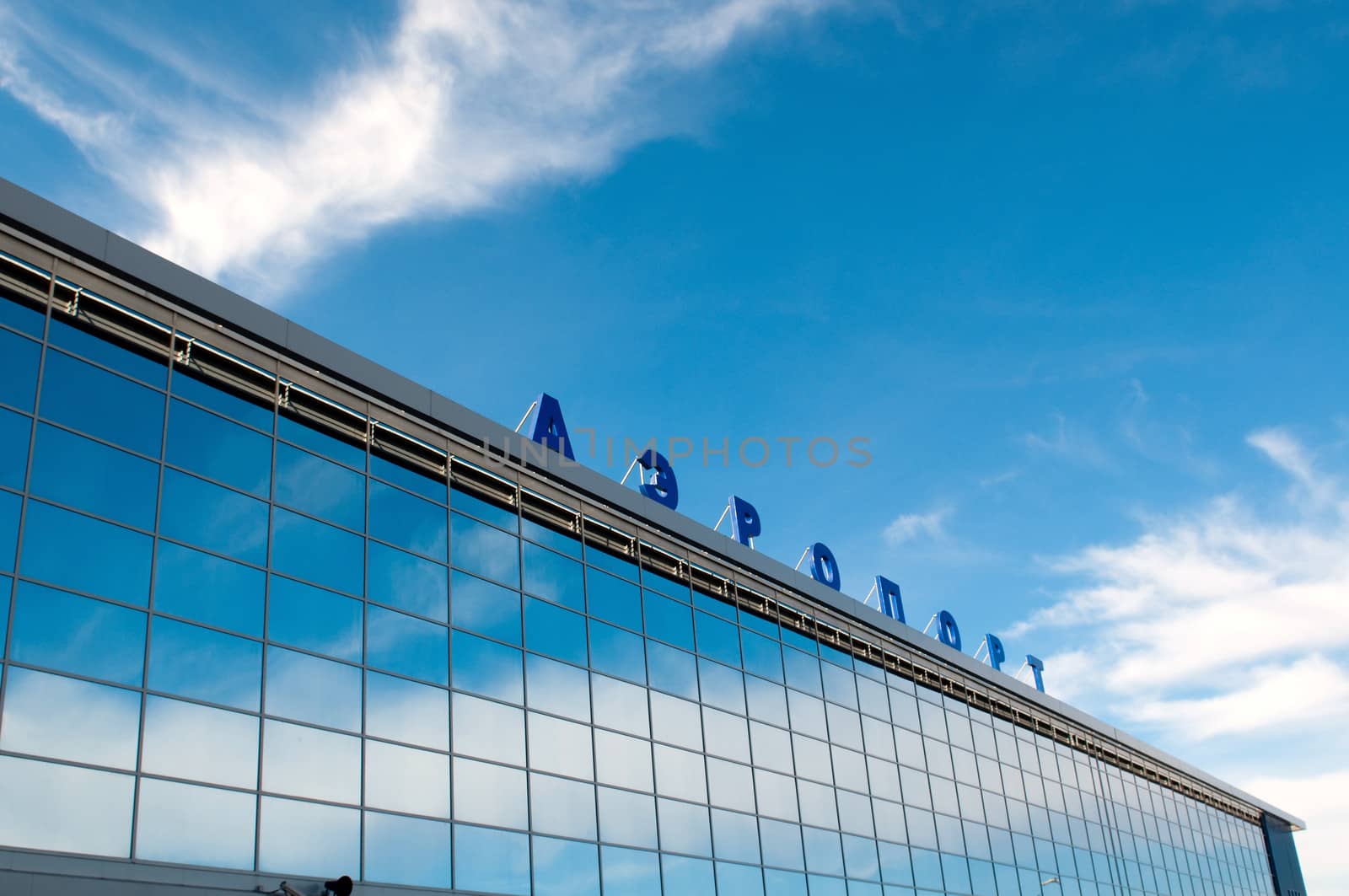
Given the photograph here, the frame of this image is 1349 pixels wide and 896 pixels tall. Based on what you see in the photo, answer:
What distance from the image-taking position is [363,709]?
77.8 ft

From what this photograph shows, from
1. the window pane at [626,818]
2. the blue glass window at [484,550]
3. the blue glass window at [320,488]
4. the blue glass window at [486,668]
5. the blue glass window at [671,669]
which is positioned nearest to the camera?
the blue glass window at [320,488]

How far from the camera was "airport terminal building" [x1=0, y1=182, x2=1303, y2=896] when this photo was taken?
764 inches

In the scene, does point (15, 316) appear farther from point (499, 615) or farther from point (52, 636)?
point (499, 615)

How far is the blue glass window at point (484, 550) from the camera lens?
1105 inches

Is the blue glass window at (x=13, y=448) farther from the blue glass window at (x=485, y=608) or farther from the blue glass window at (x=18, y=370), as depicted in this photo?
the blue glass window at (x=485, y=608)

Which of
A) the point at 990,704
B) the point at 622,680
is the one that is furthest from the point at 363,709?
the point at 990,704

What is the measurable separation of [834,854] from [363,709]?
17838 millimetres

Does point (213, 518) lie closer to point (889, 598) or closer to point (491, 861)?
point (491, 861)

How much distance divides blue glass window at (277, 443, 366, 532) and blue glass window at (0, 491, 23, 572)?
5426 millimetres

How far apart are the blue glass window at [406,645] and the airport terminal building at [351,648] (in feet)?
0.21

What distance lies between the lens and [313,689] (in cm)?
2288

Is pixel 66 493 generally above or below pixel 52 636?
above

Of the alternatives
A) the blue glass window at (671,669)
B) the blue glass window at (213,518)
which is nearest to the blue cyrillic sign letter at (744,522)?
the blue glass window at (671,669)

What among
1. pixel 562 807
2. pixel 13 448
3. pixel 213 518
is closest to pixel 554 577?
pixel 562 807
